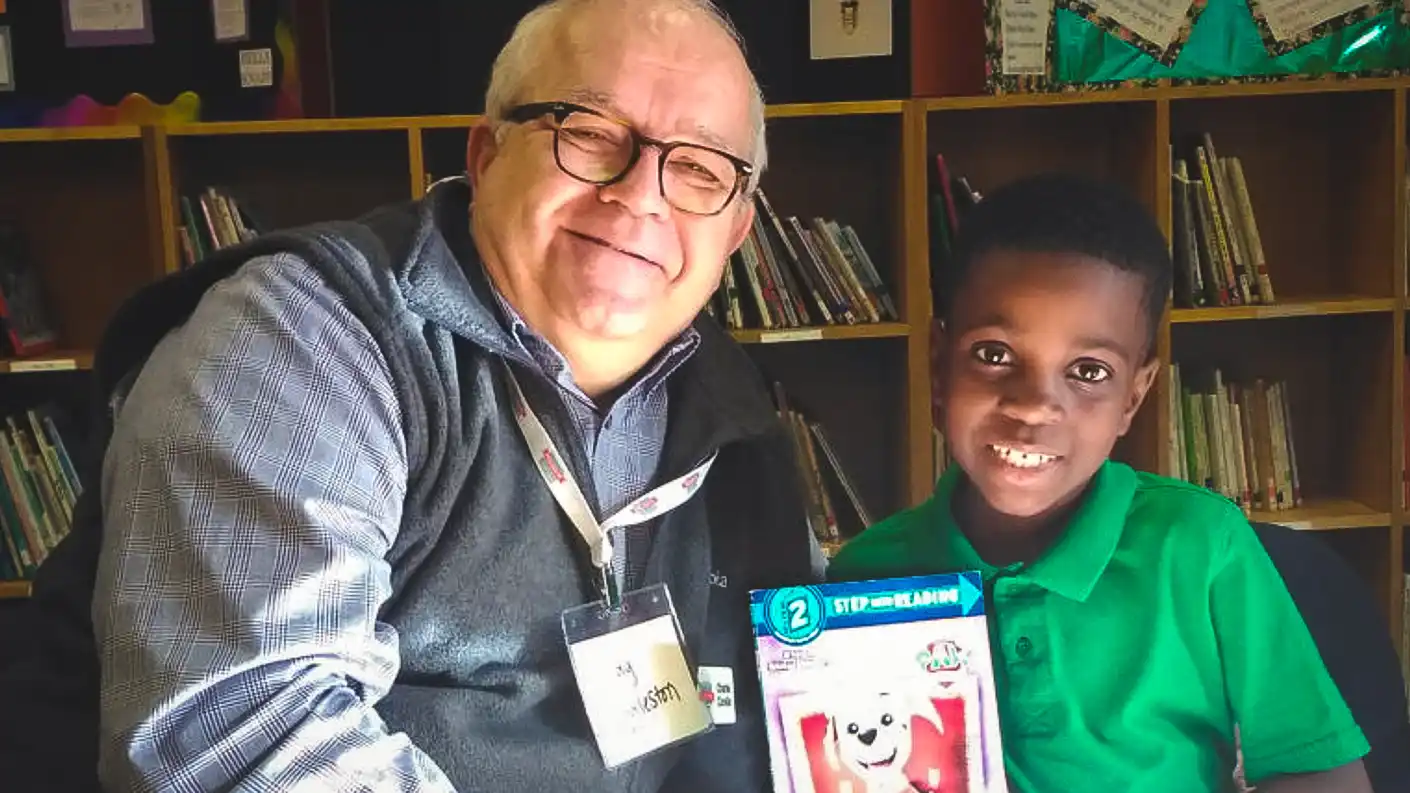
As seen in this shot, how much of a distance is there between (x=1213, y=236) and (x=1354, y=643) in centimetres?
147

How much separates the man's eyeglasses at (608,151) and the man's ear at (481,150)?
5 cm

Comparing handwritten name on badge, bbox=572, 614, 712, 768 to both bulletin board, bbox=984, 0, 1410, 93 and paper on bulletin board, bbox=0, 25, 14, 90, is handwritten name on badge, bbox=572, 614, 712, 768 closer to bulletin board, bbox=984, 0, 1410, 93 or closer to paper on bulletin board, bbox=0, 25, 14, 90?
bulletin board, bbox=984, 0, 1410, 93

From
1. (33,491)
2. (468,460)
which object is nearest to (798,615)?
(468,460)

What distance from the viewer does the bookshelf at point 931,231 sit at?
259 cm

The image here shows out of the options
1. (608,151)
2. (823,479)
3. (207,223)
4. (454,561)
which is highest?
(608,151)

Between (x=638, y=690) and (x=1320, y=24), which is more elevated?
(x=1320, y=24)

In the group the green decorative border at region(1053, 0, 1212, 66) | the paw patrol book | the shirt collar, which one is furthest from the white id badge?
the green decorative border at region(1053, 0, 1212, 66)

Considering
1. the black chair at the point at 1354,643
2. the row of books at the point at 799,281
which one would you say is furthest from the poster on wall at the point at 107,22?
the black chair at the point at 1354,643

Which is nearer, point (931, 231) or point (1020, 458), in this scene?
point (1020, 458)

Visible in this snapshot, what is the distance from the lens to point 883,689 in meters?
1.16

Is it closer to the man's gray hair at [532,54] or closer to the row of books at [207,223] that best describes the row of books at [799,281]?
the row of books at [207,223]

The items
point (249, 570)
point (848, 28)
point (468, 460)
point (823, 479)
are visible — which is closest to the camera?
point (249, 570)

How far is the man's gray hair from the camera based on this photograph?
3.89 feet

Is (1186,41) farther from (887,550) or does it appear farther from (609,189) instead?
(609,189)
